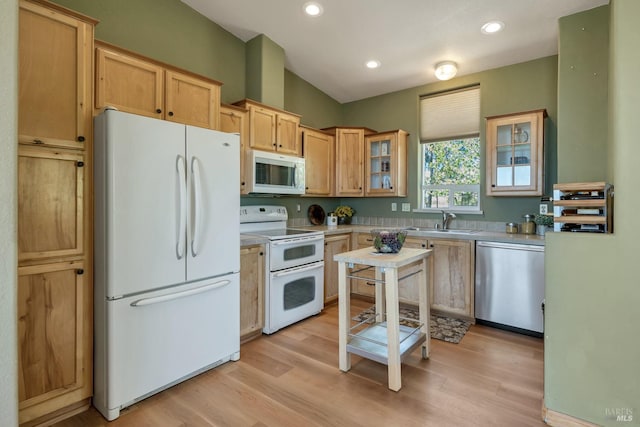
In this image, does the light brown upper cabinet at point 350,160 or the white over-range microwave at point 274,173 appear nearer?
the white over-range microwave at point 274,173

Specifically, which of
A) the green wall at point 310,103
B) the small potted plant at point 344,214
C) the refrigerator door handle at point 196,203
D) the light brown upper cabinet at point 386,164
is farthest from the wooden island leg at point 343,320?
the green wall at point 310,103

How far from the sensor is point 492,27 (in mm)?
3041

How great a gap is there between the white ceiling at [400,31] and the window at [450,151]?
35cm

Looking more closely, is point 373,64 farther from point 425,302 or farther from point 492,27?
point 425,302

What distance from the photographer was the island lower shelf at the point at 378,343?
224 cm

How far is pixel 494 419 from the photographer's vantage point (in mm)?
1838

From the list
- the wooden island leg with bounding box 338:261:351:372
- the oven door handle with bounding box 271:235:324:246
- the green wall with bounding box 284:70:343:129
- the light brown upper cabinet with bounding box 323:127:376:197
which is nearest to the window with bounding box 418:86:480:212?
the light brown upper cabinet with bounding box 323:127:376:197

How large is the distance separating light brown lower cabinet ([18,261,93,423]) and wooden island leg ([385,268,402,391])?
1872 millimetres

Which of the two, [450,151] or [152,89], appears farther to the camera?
[450,151]

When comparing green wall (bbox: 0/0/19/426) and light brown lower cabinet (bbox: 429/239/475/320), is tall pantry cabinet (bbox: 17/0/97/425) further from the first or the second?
light brown lower cabinet (bbox: 429/239/475/320)

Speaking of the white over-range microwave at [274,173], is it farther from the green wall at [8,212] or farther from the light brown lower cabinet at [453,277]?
the green wall at [8,212]

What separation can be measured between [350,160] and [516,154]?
2005 mm

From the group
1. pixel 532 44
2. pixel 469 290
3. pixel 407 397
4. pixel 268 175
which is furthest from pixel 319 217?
pixel 532 44

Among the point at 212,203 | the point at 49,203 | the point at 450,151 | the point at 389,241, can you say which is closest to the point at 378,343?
the point at 389,241
